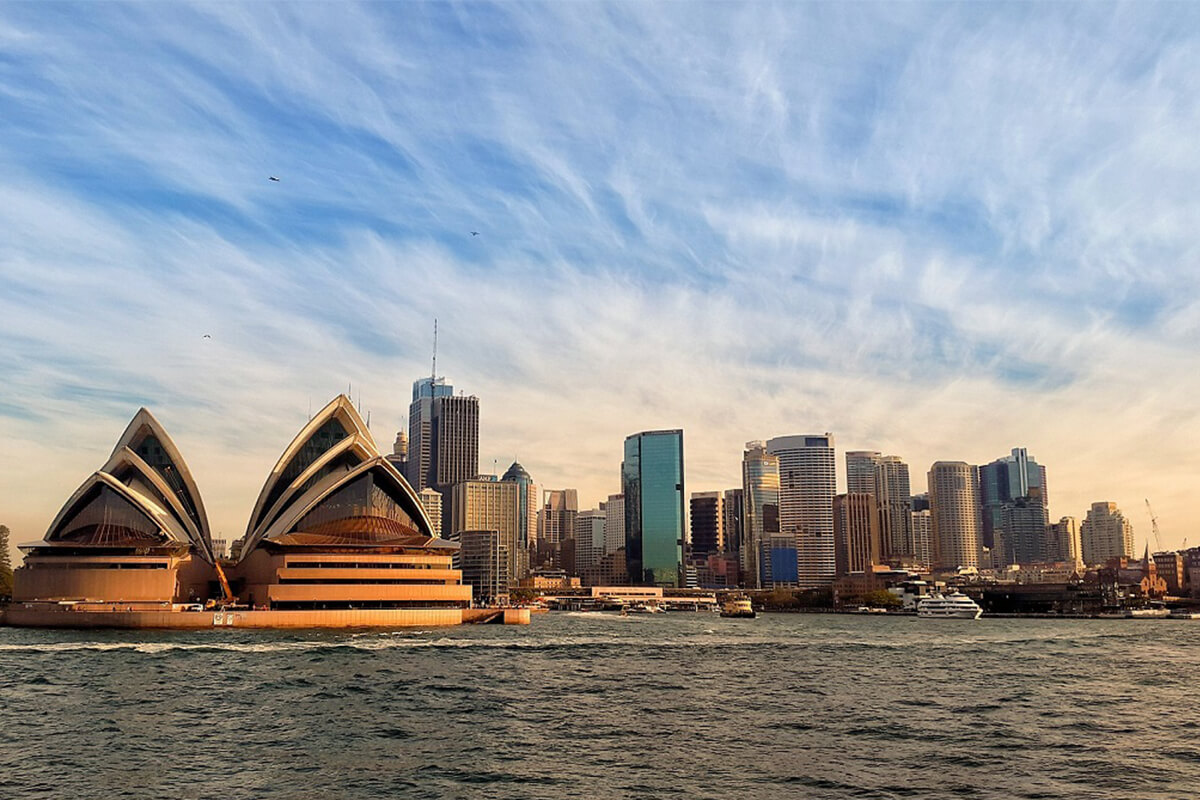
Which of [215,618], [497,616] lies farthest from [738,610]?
[215,618]

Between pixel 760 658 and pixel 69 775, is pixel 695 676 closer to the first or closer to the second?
pixel 760 658

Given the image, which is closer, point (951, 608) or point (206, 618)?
point (206, 618)

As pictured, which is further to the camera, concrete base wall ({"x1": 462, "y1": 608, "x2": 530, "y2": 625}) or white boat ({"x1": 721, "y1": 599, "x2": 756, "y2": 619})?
white boat ({"x1": 721, "y1": 599, "x2": 756, "y2": 619})

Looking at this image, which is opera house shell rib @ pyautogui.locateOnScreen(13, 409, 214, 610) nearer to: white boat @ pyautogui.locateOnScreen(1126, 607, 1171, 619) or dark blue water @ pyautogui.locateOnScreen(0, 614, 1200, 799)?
dark blue water @ pyautogui.locateOnScreen(0, 614, 1200, 799)

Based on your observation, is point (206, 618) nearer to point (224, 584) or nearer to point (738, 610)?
point (224, 584)

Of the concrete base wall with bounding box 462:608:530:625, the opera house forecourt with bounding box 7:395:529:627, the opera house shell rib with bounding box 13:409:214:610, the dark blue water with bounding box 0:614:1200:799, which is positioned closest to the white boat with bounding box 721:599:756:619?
the concrete base wall with bounding box 462:608:530:625

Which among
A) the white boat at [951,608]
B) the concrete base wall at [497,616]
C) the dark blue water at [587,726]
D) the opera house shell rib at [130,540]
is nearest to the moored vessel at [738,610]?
the white boat at [951,608]

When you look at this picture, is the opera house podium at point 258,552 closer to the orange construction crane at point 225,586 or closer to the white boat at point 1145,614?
the orange construction crane at point 225,586
